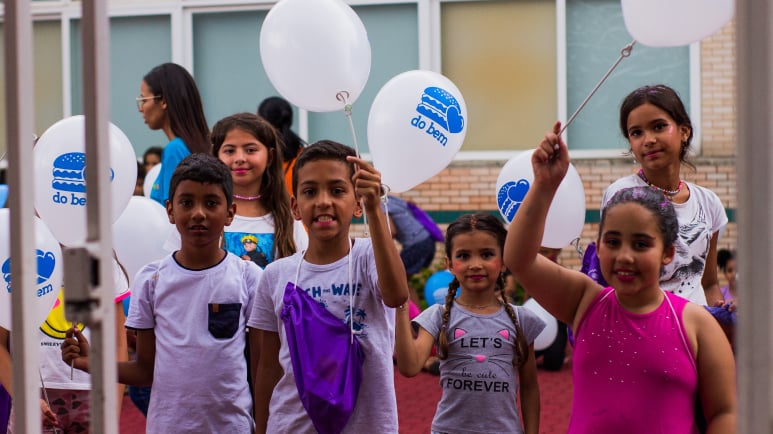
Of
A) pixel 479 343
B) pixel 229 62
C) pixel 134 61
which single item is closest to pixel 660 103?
pixel 479 343

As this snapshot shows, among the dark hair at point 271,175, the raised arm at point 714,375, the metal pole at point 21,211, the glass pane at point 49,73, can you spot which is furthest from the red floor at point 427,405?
the glass pane at point 49,73

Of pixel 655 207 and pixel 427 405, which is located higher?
pixel 655 207

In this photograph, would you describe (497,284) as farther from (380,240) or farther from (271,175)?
(271,175)

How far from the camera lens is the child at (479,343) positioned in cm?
323

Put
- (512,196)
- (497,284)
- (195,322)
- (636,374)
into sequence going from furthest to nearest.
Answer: (512,196)
(497,284)
(195,322)
(636,374)

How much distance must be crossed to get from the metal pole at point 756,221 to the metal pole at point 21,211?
42.1 inches

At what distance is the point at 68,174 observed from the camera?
3.73m

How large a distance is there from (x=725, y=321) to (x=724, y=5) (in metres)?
1.07

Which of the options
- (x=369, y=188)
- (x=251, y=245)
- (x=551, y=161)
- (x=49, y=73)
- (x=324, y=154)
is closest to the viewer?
(x=551, y=161)

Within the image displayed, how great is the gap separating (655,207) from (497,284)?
1148 mm

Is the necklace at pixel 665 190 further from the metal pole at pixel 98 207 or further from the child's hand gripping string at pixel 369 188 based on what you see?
the metal pole at pixel 98 207

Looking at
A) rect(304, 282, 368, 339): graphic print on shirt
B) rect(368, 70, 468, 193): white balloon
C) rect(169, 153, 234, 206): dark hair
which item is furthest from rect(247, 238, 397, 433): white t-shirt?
rect(368, 70, 468, 193): white balloon

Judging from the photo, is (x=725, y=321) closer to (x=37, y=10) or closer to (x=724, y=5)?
(x=724, y=5)

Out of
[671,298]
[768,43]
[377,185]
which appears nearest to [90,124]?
[768,43]
